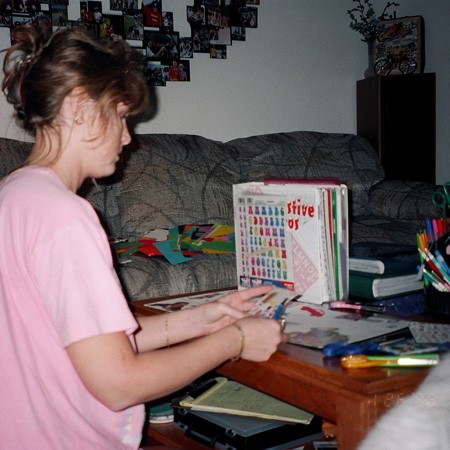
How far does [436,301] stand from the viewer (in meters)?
1.20

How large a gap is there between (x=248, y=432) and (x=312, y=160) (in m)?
2.11

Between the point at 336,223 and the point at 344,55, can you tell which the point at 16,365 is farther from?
the point at 344,55

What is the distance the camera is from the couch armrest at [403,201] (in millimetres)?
3113

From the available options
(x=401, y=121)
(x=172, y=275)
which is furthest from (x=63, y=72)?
(x=401, y=121)

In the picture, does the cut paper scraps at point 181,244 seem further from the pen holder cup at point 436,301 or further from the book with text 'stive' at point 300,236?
the pen holder cup at point 436,301

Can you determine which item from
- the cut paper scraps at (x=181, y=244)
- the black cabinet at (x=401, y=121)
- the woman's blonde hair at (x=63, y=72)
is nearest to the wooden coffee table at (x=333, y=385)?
the woman's blonde hair at (x=63, y=72)

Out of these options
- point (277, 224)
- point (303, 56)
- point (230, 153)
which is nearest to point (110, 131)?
point (277, 224)

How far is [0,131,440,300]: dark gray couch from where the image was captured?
7.32 ft

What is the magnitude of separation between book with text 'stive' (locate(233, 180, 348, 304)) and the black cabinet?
2.74 m

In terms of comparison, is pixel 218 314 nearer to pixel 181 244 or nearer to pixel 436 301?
pixel 436 301

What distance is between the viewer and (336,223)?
126cm

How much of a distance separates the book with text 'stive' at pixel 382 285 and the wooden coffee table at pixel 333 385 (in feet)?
1.05

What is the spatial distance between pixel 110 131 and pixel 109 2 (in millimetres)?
2524

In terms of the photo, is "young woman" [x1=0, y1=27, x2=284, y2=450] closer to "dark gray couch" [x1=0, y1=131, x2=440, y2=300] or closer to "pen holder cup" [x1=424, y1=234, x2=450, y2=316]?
"pen holder cup" [x1=424, y1=234, x2=450, y2=316]
